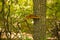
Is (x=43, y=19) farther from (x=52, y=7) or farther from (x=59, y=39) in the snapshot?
(x=59, y=39)

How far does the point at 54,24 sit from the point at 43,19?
2146 millimetres

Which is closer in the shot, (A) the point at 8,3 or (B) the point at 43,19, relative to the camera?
(B) the point at 43,19

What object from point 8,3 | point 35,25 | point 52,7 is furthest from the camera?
point 52,7

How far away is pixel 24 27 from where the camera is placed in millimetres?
5207

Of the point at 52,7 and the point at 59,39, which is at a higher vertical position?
the point at 52,7

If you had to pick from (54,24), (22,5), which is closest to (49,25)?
(54,24)

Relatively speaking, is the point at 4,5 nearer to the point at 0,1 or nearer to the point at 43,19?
the point at 0,1

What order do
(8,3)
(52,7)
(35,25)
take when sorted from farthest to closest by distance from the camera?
(52,7) → (8,3) → (35,25)

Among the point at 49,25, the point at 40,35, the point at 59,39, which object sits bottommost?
the point at 59,39

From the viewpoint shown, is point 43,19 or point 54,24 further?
point 54,24

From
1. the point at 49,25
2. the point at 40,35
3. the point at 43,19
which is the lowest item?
the point at 49,25

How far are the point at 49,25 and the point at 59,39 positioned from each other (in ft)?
1.73

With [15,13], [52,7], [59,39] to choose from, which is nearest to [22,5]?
[15,13]

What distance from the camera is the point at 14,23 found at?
511 cm
